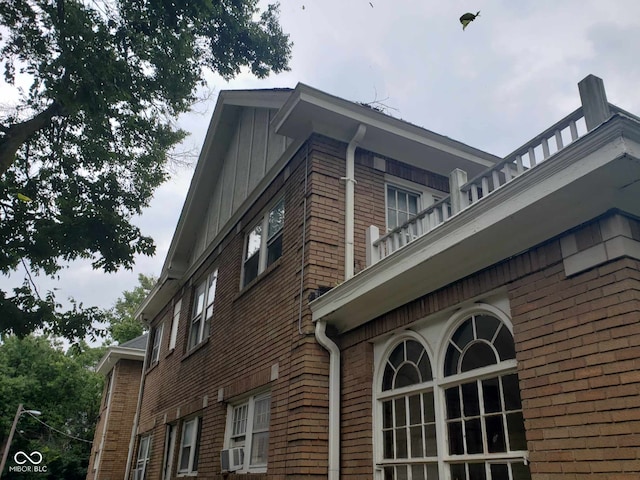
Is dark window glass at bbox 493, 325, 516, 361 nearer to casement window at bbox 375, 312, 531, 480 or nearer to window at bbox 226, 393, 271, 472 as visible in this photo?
casement window at bbox 375, 312, 531, 480

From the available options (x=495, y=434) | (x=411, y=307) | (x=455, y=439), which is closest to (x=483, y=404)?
(x=495, y=434)

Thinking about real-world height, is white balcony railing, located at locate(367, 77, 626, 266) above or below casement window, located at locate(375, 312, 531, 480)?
above

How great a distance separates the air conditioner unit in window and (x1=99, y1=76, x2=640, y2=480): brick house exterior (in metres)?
0.03

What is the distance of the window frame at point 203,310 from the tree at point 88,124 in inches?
73.7

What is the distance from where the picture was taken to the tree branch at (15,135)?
827 cm

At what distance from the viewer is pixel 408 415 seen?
5.53 meters

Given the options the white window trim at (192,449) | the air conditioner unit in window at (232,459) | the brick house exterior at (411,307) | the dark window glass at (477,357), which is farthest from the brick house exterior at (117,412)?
the dark window glass at (477,357)

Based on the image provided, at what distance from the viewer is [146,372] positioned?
52.1 feet

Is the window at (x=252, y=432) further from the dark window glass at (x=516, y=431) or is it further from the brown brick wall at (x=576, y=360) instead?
the brown brick wall at (x=576, y=360)

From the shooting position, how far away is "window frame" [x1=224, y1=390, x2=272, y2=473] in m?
7.40

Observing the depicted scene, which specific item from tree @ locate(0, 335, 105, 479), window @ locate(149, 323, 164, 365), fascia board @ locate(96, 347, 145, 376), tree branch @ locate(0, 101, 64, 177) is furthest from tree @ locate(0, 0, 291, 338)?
tree @ locate(0, 335, 105, 479)

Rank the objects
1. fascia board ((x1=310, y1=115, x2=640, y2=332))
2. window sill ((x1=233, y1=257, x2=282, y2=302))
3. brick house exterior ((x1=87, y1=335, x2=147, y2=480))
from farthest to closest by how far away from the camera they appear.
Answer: brick house exterior ((x1=87, y1=335, x2=147, y2=480))
window sill ((x1=233, y1=257, x2=282, y2=302))
fascia board ((x1=310, y1=115, x2=640, y2=332))

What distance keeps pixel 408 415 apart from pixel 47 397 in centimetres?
3444

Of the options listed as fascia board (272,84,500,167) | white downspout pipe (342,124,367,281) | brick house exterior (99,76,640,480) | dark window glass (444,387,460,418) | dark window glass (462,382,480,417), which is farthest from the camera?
fascia board (272,84,500,167)
